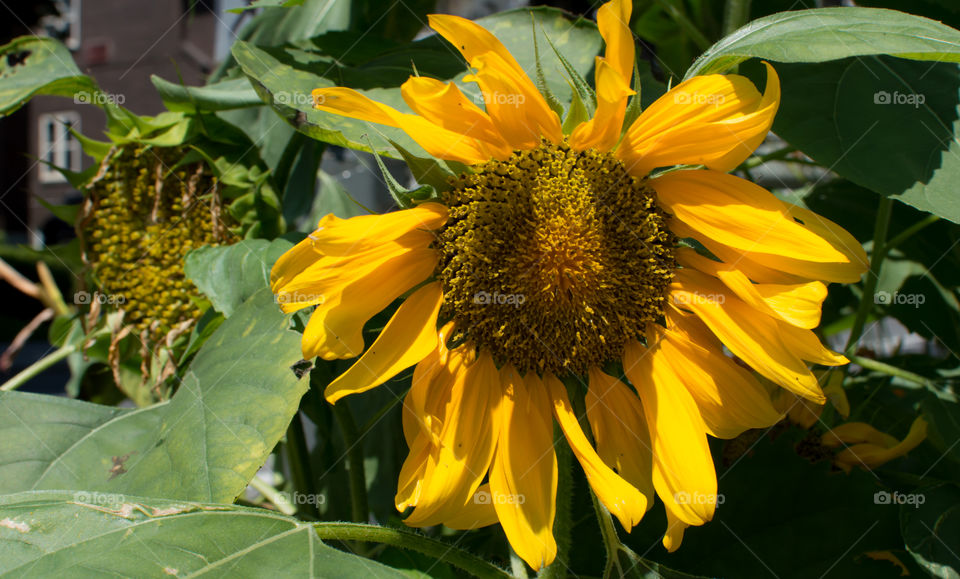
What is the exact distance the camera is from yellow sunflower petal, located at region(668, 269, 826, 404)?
61cm

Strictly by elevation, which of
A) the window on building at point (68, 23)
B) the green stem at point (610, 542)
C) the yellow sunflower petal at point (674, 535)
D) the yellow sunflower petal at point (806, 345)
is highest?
the window on building at point (68, 23)

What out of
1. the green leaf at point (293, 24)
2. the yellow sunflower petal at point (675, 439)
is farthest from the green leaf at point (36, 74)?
the yellow sunflower petal at point (675, 439)

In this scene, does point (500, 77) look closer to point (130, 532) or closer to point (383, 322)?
point (383, 322)

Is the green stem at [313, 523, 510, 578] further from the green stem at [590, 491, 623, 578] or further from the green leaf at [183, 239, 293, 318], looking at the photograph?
the green leaf at [183, 239, 293, 318]

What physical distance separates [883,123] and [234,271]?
27.6 inches

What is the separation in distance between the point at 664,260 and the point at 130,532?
510 mm

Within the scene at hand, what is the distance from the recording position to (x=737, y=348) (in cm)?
64

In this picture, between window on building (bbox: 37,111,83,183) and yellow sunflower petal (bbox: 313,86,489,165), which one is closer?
yellow sunflower petal (bbox: 313,86,489,165)

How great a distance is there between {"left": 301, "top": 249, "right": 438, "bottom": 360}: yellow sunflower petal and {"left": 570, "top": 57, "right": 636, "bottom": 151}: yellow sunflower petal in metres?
0.19

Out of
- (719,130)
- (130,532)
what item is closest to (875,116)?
(719,130)

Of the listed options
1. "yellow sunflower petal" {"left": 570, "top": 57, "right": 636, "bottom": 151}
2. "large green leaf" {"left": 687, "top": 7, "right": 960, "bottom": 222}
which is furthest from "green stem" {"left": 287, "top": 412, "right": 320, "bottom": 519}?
"large green leaf" {"left": 687, "top": 7, "right": 960, "bottom": 222}

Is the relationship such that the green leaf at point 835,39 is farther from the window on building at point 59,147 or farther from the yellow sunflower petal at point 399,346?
the window on building at point 59,147

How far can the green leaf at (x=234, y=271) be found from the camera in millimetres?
809

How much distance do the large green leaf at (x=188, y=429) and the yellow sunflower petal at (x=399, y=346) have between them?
0.05 metres
